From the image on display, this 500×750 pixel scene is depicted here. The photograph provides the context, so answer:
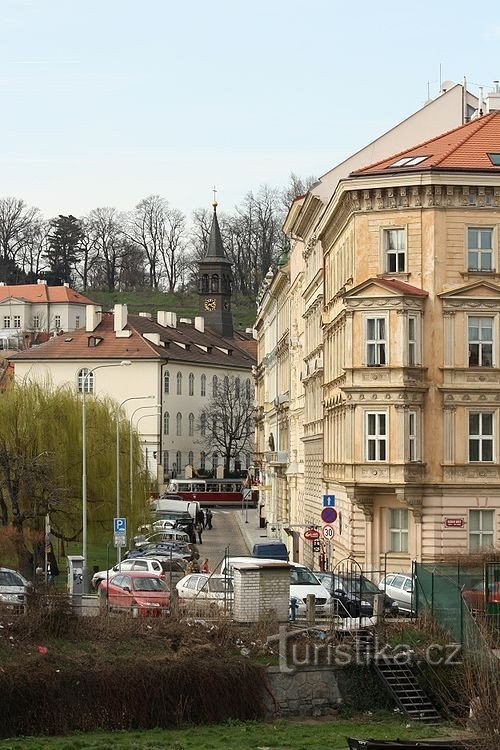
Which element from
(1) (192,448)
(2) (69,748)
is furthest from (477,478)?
(1) (192,448)

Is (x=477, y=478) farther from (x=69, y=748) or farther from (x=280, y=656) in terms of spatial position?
(x=69, y=748)

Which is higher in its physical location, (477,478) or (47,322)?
(47,322)

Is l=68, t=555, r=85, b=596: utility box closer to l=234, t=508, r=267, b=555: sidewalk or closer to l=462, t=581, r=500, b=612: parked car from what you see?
l=462, t=581, r=500, b=612: parked car

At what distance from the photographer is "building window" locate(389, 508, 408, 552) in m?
49.4

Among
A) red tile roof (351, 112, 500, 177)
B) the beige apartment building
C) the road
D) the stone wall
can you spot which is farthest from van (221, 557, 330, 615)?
the road

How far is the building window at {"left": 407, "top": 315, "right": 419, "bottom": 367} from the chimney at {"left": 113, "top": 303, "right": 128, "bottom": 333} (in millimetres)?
92740

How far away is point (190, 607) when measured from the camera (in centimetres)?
3738

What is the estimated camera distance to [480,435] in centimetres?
4856

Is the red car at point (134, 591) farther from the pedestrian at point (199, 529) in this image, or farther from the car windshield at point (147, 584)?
the pedestrian at point (199, 529)

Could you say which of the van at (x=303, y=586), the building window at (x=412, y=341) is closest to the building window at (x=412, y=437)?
the building window at (x=412, y=341)

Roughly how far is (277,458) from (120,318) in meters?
51.9

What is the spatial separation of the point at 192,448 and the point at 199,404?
13.0ft

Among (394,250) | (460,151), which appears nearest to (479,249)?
(394,250)

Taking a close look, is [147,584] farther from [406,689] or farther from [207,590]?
[406,689]
